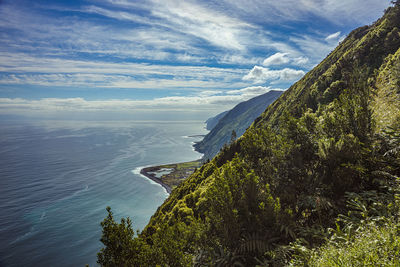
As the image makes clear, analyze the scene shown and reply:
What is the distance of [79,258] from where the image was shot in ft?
196

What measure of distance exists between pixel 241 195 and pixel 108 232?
16.6 ft

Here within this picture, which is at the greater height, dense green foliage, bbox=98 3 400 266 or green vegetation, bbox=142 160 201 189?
dense green foliage, bbox=98 3 400 266

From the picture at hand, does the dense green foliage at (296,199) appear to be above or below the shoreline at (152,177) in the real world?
above

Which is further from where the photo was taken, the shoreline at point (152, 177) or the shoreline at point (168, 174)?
the shoreline at point (168, 174)

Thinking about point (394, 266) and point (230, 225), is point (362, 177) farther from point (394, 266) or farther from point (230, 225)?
point (230, 225)

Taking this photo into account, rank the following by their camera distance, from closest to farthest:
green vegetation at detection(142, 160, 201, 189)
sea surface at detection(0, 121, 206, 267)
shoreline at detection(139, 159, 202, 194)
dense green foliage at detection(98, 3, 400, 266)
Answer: dense green foliage at detection(98, 3, 400, 266) → sea surface at detection(0, 121, 206, 267) → shoreline at detection(139, 159, 202, 194) → green vegetation at detection(142, 160, 201, 189)

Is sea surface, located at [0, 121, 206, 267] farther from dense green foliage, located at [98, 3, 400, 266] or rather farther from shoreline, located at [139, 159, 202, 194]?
dense green foliage, located at [98, 3, 400, 266]

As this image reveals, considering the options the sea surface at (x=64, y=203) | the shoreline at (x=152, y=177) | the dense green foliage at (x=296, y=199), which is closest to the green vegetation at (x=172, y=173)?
the shoreline at (x=152, y=177)

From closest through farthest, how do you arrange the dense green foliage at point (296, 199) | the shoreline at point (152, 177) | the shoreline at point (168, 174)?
1. the dense green foliage at point (296, 199)
2. the shoreline at point (152, 177)
3. the shoreline at point (168, 174)

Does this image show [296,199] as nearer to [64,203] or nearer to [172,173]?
[64,203]

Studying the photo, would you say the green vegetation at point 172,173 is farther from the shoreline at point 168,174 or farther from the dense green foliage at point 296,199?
the dense green foliage at point 296,199

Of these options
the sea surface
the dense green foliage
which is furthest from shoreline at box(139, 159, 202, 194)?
the dense green foliage

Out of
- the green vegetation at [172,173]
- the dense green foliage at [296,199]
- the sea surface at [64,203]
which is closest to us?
the dense green foliage at [296,199]

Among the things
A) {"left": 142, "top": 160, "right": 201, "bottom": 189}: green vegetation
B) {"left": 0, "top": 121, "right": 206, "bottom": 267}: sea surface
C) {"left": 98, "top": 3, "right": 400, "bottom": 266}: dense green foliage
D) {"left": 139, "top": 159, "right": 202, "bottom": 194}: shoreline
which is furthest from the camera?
{"left": 142, "top": 160, "right": 201, "bottom": 189}: green vegetation
